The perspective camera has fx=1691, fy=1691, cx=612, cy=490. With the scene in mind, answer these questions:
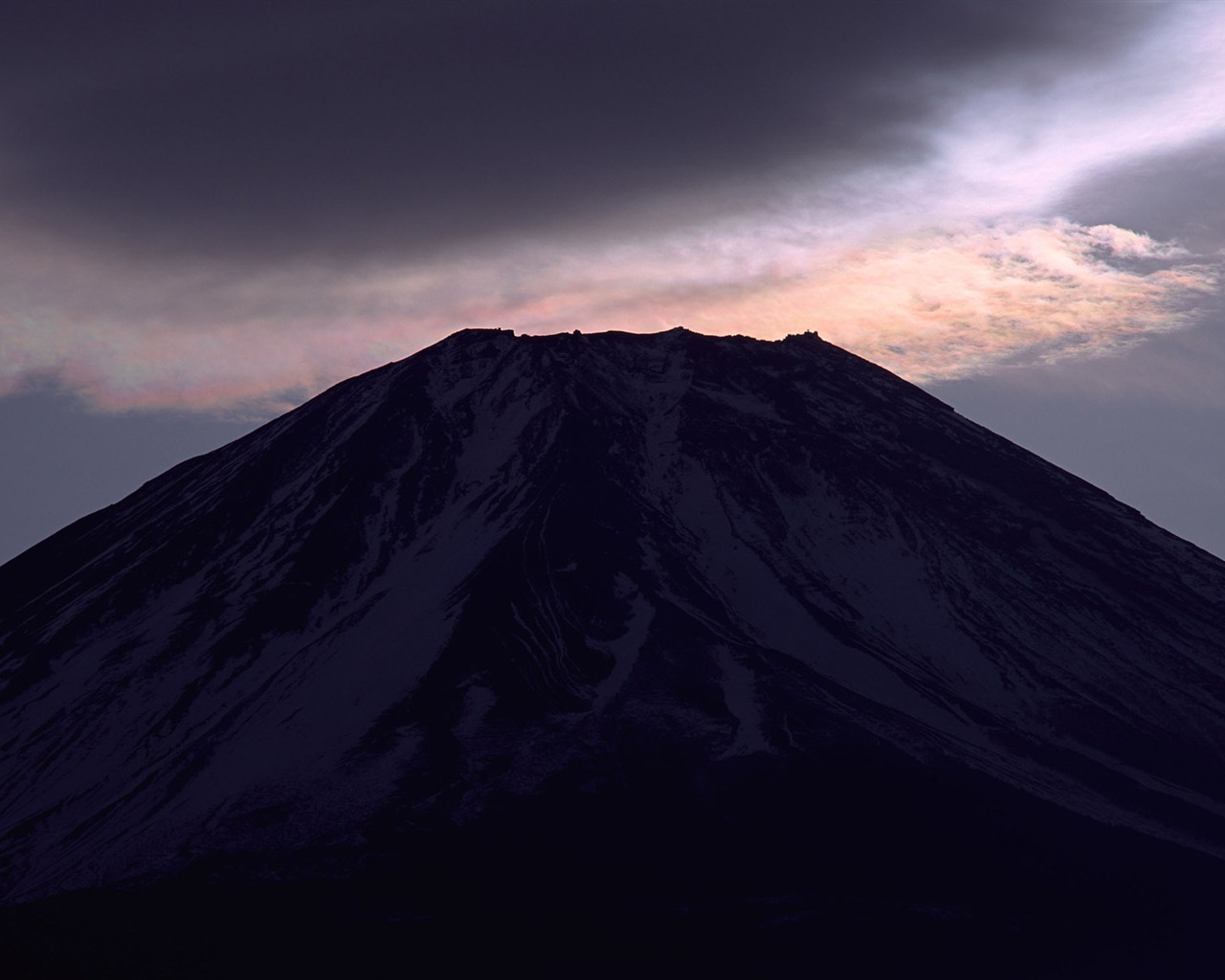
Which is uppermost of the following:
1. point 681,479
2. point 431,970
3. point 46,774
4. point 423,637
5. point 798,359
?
point 798,359

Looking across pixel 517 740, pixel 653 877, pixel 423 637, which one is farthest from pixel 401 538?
pixel 653 877

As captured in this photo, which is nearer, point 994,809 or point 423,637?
point 994,809

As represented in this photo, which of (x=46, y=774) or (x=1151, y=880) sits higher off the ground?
(x=46, y=774)

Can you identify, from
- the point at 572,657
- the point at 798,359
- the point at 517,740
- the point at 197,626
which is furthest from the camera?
the point at 798,359

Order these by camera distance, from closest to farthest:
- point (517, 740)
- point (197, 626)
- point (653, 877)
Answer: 1. point (653, 877)
2. point (517, 740)
3. point (197, 626)

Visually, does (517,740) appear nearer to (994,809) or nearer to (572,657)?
(572,657)

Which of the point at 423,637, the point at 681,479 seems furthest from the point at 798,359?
the point at 423,637
